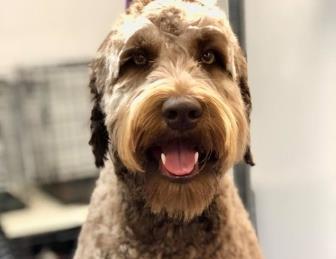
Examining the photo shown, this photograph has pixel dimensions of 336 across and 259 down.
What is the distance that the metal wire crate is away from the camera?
2.13 meters

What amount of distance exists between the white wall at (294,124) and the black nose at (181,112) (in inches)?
42.7

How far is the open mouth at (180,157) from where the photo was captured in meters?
1.19

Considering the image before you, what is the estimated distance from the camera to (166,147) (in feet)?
3.94

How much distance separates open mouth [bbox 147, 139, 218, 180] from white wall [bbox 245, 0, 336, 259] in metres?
1.04

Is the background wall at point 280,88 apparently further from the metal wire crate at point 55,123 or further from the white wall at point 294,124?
the metal wire crate at point 55,123

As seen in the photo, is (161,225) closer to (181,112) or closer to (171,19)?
(181,112)

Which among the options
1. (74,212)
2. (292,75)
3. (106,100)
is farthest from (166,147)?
(292,75)

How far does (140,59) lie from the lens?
126 cm

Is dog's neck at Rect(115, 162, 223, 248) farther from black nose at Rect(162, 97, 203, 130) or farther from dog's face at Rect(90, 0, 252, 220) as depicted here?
black nose at Rect(162, 97, 203, 130)

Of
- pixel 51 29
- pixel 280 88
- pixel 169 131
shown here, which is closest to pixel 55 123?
pixel 51 29

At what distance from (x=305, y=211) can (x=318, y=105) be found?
15.3 inches

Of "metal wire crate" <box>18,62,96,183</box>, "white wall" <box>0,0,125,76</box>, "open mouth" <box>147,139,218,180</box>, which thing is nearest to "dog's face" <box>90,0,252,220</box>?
"open mouth" <box>147,139,218,180</box>

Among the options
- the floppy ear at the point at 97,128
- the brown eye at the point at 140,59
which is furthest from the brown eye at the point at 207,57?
the floppy ear at the point at 97,128

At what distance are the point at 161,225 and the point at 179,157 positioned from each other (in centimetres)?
18
